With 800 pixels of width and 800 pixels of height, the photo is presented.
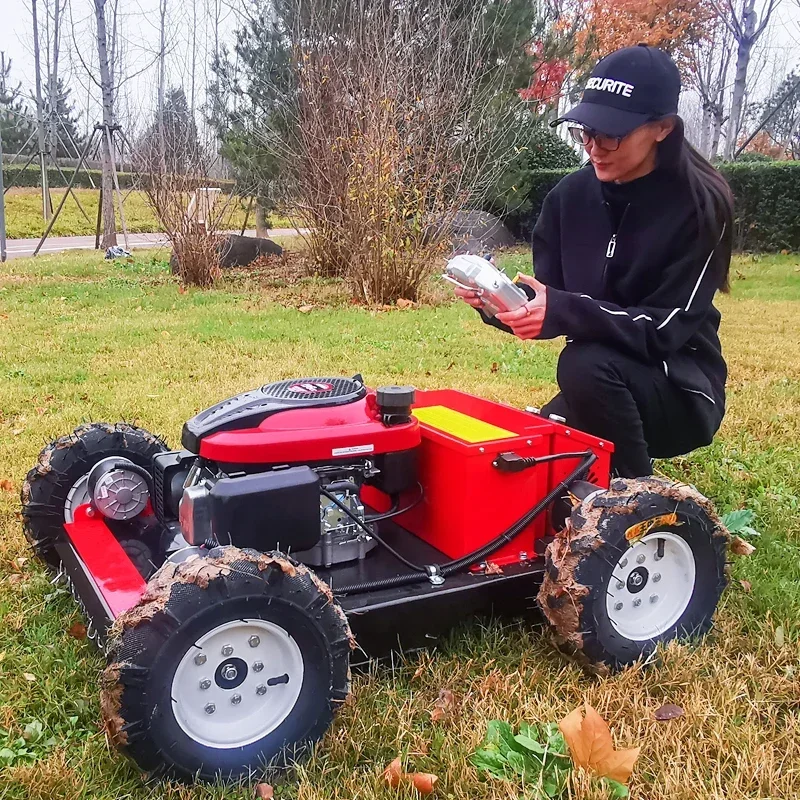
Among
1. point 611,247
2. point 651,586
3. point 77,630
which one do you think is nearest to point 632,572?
point 651,586

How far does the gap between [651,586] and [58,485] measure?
5.78ft

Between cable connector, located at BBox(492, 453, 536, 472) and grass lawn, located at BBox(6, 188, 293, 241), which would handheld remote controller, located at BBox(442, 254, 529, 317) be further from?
grass lawn, located at BBox(6, 188, 293, 241)

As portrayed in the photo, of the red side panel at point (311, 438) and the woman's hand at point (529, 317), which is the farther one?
the woman's hand at point (529, 317)

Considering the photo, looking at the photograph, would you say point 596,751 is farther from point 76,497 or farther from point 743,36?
point 743,36

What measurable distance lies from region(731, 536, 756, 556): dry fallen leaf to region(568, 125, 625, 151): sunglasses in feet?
4.48

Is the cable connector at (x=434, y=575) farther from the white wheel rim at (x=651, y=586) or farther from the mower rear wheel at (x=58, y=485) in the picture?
the mower rear wheel at (x=58, y=485)

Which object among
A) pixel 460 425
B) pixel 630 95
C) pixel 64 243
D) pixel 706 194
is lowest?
pixel 64 243

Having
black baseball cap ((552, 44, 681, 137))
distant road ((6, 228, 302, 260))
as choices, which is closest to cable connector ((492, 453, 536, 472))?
black baseball cap ((552, 44, 681, 137))

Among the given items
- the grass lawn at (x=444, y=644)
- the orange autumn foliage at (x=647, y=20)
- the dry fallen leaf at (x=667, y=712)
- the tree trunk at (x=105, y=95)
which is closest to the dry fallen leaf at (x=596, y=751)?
the grass lawn at (x=444, y=644)

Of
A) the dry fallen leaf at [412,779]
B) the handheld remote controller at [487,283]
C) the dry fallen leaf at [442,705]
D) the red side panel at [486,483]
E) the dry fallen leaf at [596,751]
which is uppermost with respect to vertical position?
the handheld remote controller at [487,283]

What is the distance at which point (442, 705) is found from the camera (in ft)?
6.58

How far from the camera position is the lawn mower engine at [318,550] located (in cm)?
168

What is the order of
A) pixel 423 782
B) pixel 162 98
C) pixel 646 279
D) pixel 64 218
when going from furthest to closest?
pixel 64 218, pixel 162 98, pixel 646 279, pixel 423 782

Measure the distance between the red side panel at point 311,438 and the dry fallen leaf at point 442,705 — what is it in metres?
0.62
